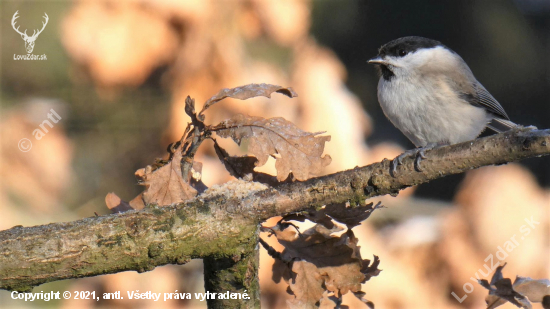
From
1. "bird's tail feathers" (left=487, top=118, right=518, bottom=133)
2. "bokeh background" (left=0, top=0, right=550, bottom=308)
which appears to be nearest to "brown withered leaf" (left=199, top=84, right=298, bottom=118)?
"bokeh background" (left=0, top=0, right=550, bottom=308)

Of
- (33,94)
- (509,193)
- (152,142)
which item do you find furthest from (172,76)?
(509,193)

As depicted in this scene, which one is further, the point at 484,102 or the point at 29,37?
the point at 29,37

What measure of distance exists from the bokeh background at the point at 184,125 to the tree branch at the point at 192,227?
3.96 feet

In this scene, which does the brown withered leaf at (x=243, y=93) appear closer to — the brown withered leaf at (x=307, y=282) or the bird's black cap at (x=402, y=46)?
the brown withered leaf at (x=307, y=282)

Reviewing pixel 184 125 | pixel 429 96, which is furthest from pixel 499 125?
pixel 184 125

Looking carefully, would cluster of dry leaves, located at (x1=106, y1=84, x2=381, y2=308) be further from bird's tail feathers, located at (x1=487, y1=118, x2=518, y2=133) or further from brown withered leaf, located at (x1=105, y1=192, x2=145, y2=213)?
bird's tail feathers, located at (x1=487, y1=118, x2=518, y2=133)

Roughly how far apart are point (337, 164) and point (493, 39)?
1572 millimetres

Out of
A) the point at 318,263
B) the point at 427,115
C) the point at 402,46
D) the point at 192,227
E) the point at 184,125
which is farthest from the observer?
the point at 184,125

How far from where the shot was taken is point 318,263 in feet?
3.27

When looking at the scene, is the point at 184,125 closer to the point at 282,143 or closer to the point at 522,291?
the point at 282,143

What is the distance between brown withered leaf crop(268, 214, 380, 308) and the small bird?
0.97 meters

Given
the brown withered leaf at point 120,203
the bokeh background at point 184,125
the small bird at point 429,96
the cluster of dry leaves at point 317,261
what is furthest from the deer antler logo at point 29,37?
the cluster of dry leaves at point 317,261

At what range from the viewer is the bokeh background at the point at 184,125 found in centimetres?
222

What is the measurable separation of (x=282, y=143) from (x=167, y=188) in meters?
0.23
